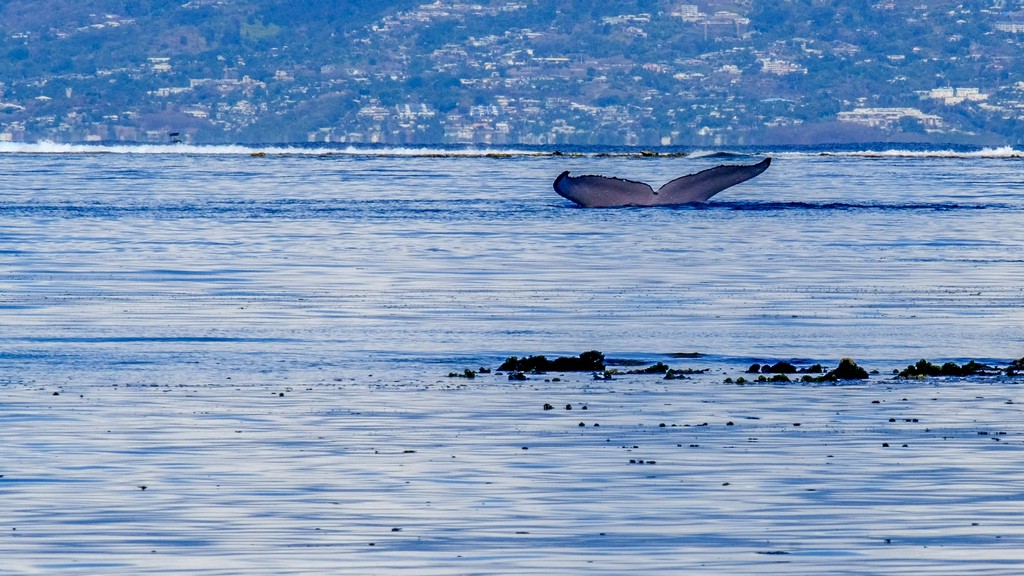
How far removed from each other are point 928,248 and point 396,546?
35945 mm

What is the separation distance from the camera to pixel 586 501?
13.2 metres

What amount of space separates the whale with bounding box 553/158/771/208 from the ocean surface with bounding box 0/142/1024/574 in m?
24.7

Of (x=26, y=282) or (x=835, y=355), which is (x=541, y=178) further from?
(x=835, y=355)

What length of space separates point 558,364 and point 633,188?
49262mm

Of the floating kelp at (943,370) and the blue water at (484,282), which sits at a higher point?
the floating kelp at (943,370)

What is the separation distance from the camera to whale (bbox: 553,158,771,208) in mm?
69781

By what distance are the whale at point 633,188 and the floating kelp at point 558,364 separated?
4659cm

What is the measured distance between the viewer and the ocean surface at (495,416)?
11.9m

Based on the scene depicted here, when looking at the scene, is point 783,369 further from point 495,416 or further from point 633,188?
point 633,188

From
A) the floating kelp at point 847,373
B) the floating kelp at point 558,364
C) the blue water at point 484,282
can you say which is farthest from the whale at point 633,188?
the floating kelp at point 847,373

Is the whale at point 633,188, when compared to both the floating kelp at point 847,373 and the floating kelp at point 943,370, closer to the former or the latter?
the floating kelp at point 943,370

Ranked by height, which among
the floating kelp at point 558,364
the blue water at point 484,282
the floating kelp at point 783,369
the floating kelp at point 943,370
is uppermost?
the floating kelp at point 943,370

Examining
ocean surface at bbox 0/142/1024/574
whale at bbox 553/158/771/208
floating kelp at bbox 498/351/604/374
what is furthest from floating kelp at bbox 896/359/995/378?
whale at bbox 553/158/771/208

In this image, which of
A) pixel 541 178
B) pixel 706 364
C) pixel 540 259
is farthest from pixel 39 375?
pixel 541 178
